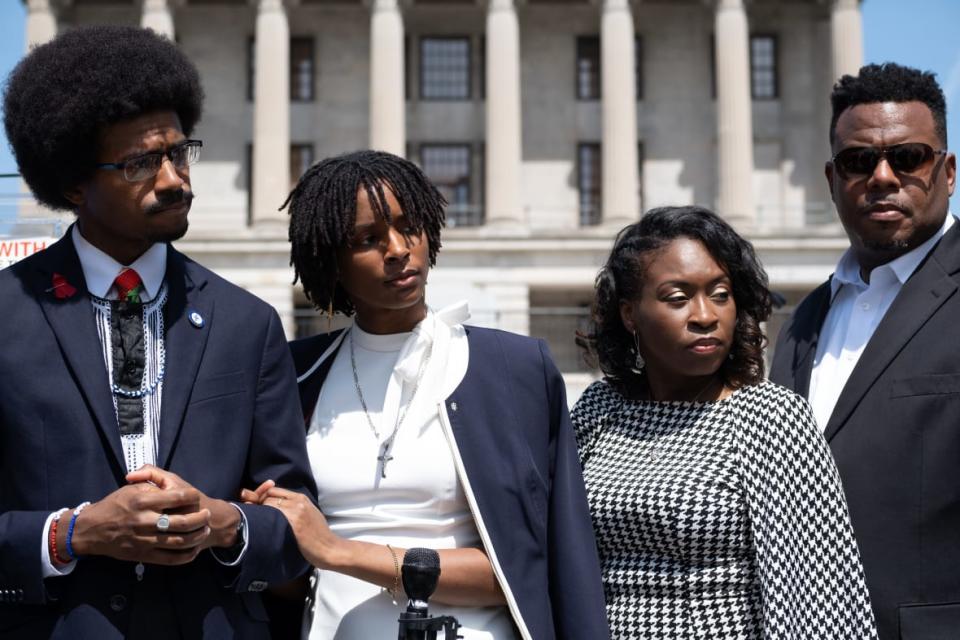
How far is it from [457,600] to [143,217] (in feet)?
5.89

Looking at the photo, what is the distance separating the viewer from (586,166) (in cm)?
4556

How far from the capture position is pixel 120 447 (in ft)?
12.6

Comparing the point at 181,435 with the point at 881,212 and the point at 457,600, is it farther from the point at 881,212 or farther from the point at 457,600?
the point at 881,212

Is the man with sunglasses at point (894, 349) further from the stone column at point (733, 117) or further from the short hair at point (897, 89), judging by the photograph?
the stone column at point (733, 117)

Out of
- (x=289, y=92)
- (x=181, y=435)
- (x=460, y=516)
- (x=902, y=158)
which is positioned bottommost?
(x=460, y=516)

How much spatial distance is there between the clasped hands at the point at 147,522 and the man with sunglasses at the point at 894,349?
2398 mm

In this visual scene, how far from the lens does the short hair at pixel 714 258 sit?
492 centimetres

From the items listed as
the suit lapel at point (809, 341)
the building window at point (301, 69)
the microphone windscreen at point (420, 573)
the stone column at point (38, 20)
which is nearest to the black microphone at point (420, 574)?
the microphone windscreen at point (420, 573)

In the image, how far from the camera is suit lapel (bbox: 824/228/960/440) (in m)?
5.07

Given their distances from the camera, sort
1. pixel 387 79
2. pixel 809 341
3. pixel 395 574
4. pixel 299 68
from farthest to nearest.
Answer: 1. pixel 299 68
2. pixel 387 79
3. pixel 809 341
4. pixel 395 574

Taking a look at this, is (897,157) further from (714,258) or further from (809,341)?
(714,258)

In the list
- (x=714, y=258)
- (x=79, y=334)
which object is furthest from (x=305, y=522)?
(x=714, y=258)

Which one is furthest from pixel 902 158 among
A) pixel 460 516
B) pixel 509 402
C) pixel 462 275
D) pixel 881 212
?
pixel 462 275

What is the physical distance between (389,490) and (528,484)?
530mm
